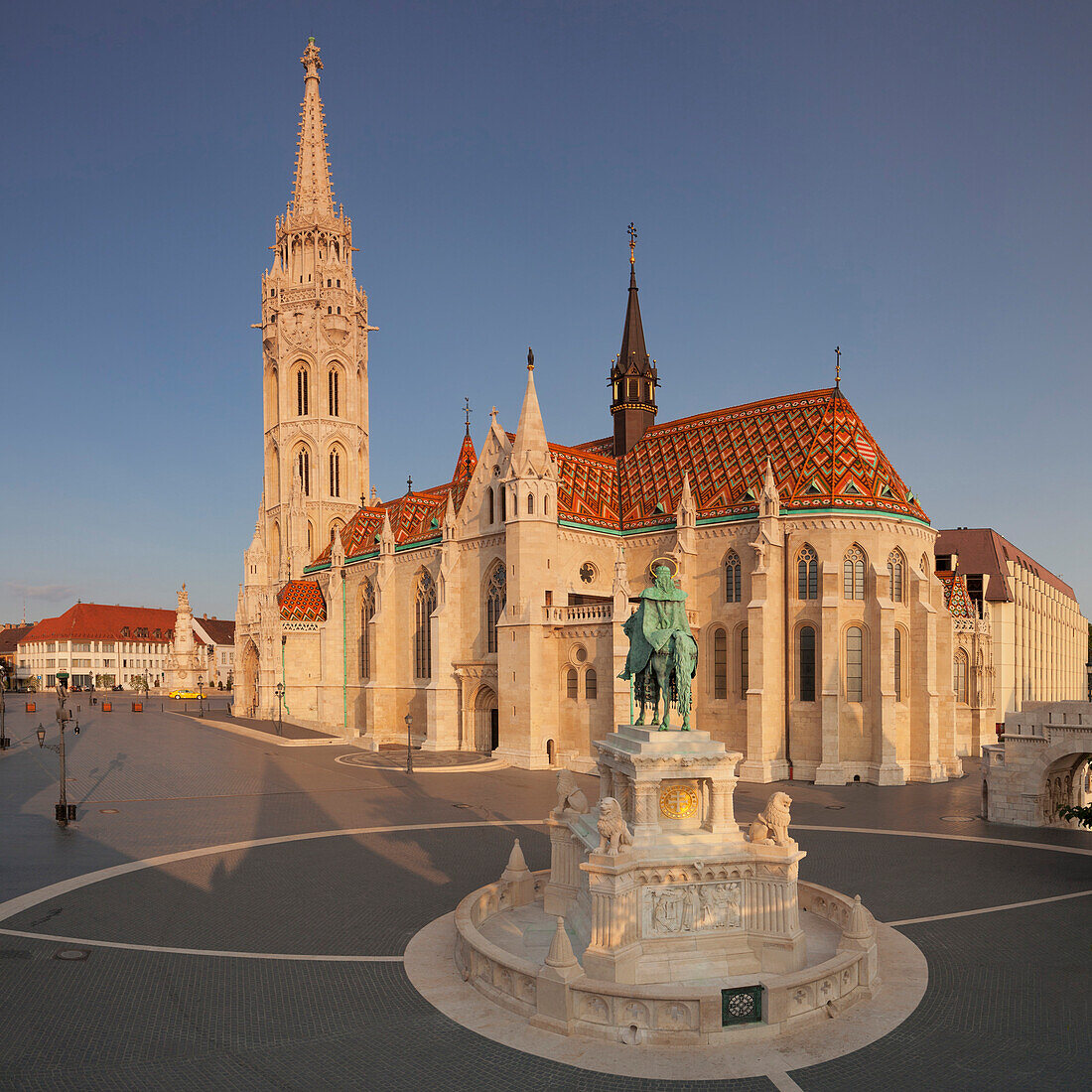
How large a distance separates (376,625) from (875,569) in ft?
86.5

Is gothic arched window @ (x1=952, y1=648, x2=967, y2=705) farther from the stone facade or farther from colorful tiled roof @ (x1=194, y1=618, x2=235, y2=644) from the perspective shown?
colorful tiled roof @ (x1=194, y1=618, x2=235, y2=644)

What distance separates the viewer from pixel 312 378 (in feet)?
214

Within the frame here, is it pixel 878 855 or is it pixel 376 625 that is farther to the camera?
pixel 376 625

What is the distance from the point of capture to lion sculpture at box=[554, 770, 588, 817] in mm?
15164

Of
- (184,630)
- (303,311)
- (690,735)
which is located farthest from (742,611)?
(184,630)

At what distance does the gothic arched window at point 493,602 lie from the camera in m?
42.2

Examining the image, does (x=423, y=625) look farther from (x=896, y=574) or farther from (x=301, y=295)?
(x=301, y=295)

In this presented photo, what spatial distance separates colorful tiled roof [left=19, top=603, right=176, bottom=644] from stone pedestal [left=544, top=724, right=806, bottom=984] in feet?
368

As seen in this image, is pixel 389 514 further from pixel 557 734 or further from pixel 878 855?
pixel 878 855

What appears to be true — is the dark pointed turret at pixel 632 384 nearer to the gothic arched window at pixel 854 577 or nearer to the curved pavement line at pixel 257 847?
the gothic arched window at pixel 854 577

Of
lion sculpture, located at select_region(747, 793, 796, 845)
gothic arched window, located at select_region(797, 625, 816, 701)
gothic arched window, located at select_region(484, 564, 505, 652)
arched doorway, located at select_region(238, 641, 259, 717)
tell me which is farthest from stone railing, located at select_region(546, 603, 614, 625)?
arched doorway, located at select_region(238, 641, 259, 717)

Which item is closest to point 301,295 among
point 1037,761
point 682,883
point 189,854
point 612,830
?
point 189,854

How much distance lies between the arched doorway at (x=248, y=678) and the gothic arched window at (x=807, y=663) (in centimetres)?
4070

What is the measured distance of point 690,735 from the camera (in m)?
13.3
